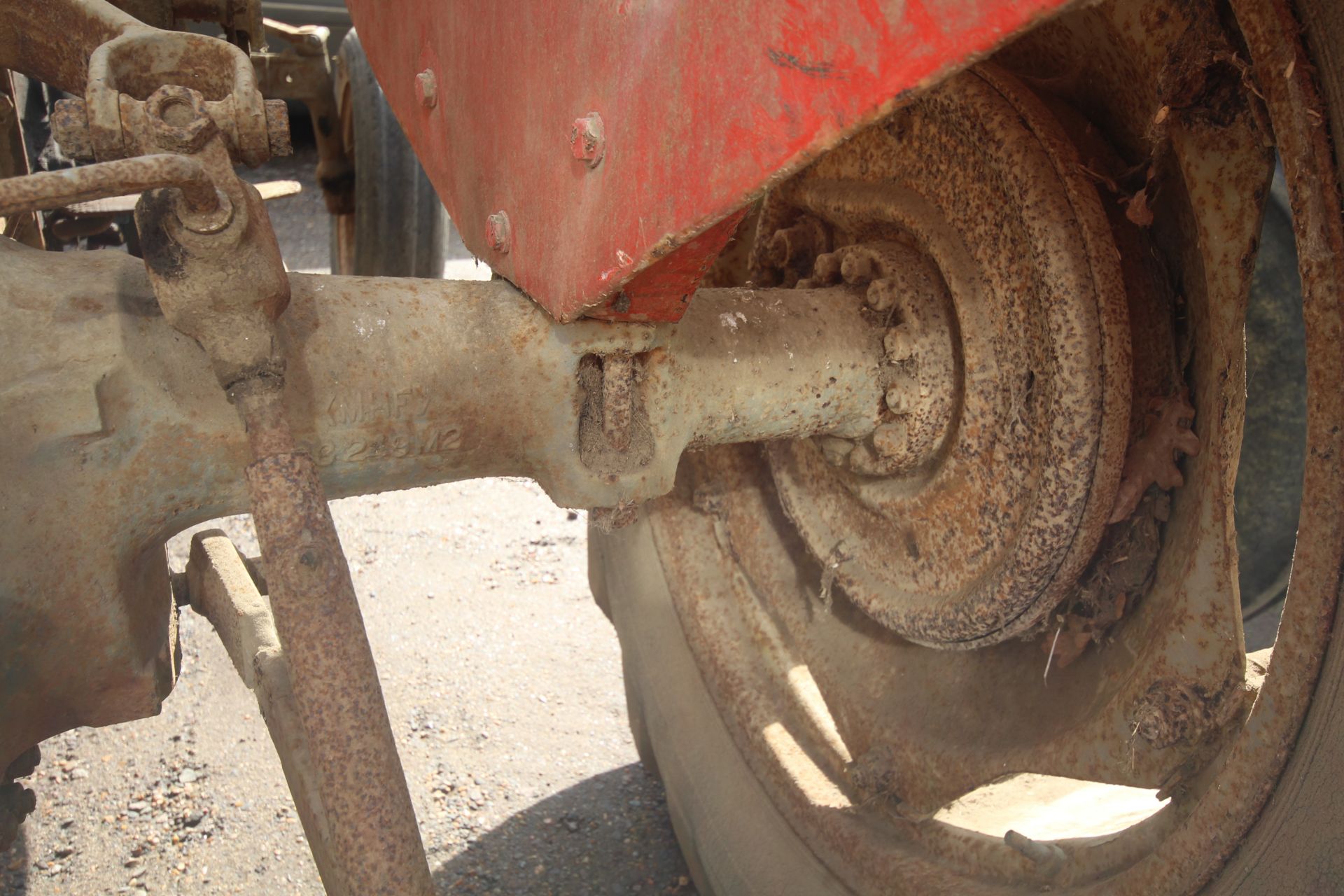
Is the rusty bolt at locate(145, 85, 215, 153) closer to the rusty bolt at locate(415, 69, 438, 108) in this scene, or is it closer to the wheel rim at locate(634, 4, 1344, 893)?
the rusty bolt at locate(415, 69, 438, 108)

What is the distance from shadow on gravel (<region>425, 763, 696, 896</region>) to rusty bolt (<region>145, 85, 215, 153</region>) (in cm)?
135

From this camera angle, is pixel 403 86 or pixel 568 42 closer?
pixel 568 42

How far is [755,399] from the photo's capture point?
1.08m

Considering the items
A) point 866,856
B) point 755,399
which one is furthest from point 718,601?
point 755,399

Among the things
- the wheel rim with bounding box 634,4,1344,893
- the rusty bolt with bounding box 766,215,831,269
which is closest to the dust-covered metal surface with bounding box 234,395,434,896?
the wheel rim with bounding box 634,4,1344,893

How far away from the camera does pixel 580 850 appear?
5.88 feet

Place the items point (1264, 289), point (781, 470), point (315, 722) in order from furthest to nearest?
1. point (1264, 289)
2. point (781, 470)
3. point (315, 722)

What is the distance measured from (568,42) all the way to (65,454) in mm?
511

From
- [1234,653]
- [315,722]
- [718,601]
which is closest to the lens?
[315,722]

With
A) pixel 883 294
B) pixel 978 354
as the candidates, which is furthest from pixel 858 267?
→ pixel 978 354

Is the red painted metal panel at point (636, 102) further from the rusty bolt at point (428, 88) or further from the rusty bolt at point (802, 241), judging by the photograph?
the rusty bolt at point (802, 241)

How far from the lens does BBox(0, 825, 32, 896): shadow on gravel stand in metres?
1.62

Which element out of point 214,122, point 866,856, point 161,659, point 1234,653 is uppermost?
point 214,122

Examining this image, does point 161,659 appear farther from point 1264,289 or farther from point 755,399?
point 1264,289
